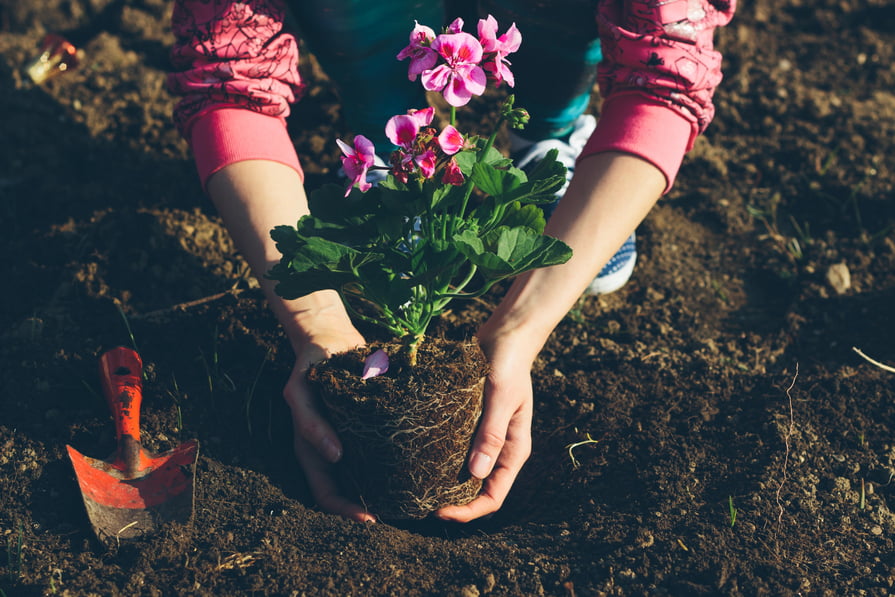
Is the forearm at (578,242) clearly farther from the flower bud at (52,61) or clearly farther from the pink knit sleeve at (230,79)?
the flower bud at (52,61)

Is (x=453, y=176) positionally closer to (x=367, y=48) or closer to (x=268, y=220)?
(x=268, y=220)

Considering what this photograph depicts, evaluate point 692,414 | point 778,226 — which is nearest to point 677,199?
point 778,226

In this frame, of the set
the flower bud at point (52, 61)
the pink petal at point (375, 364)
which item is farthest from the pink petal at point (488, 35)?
the flower bud at point (52, 61)

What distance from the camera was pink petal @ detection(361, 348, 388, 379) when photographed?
1.50 meters

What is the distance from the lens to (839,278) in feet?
7.59

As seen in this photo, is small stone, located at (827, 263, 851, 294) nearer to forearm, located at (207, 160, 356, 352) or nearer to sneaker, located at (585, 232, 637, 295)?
sneaker, located at (585, 232, 637, 295)

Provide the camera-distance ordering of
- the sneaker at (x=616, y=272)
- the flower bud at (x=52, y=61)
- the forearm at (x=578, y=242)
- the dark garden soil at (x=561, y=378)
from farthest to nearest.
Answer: the flower bud at (x=52, y=61), the sneaker at (x=616, y=272), the forearm at (x=578, y=242), the dark garden soil at (x=561, y=378)

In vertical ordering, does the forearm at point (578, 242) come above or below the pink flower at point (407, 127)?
below

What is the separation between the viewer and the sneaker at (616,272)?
2281mm

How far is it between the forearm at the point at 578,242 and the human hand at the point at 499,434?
0.04 meters

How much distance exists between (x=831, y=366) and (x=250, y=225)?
150 centimetres

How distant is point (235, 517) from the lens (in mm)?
1667

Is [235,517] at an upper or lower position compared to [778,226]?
upper

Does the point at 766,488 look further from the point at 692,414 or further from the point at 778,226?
the point at 778,226
